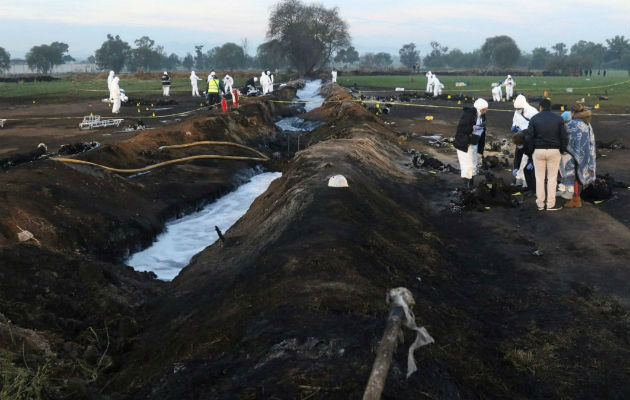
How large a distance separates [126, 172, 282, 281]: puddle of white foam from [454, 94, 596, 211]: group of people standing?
6.62 metres

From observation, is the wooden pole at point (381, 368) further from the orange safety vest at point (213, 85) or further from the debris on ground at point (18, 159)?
the orange safety vest at point (213, 85)

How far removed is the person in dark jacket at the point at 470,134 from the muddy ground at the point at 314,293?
0.92m

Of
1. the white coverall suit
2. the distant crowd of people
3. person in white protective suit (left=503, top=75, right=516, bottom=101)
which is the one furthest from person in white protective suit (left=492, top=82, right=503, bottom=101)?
the distant crowd of people

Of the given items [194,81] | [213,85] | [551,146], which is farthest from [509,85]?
[551,146]

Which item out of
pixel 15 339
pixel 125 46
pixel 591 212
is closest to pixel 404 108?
pixel 591 212

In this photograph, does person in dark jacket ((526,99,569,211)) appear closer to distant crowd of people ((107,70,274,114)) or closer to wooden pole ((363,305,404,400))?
wooden pole ((363,305,404,400))

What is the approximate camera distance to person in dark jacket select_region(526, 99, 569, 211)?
33.1 feet

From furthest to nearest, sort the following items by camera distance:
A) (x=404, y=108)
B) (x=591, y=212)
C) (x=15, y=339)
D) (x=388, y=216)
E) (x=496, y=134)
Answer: (x=404, y=108) → (x=496, y=134) → (x=591, y=212) → (x=388, y=216) → (x=15, y=339)

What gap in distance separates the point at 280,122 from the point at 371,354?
2891 cm

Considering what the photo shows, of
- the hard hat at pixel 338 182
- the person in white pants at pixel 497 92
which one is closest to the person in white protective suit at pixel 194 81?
the person in white pants at pixel 497 92

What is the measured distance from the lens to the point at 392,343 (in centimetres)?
291

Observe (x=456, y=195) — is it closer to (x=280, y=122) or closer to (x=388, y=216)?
(x=388, y=216)

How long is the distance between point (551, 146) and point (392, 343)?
8.59 metres

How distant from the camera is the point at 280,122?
3262cm
